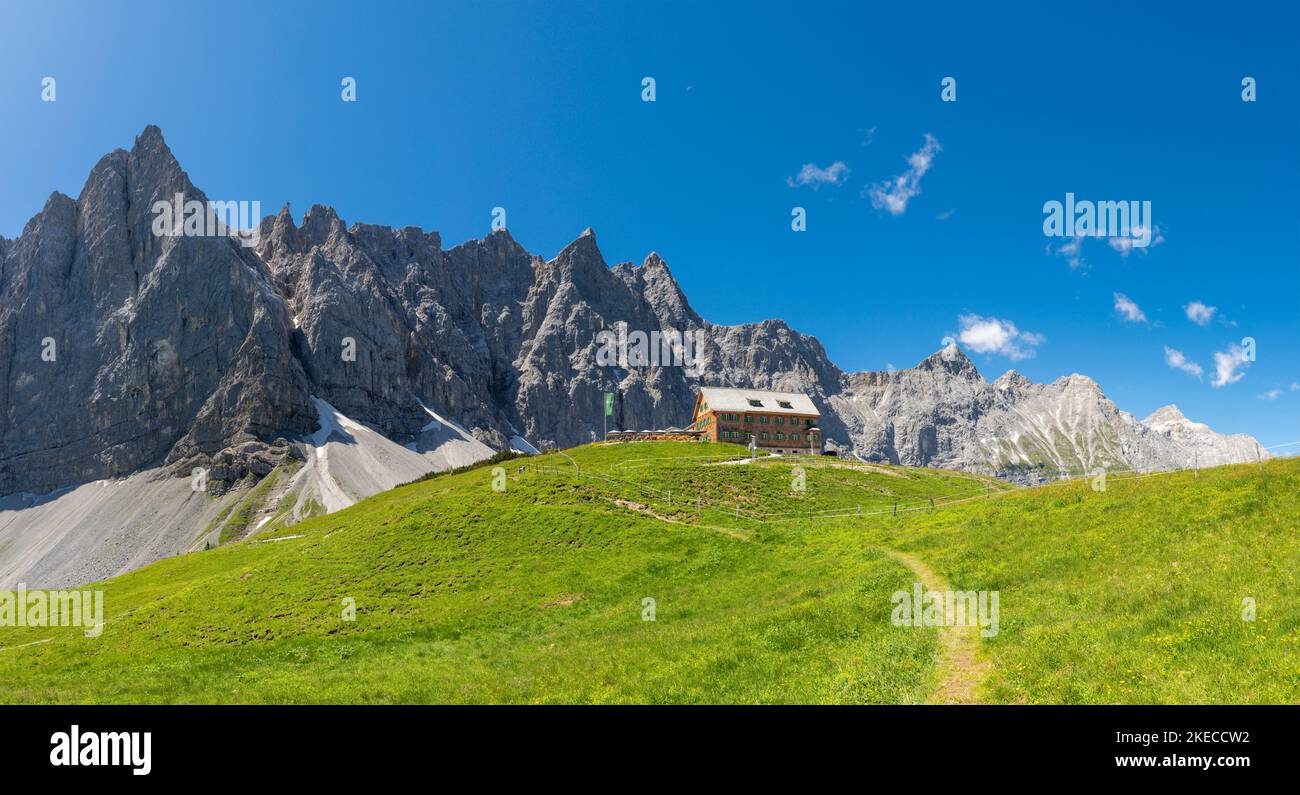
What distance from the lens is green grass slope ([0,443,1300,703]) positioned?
1567 cm

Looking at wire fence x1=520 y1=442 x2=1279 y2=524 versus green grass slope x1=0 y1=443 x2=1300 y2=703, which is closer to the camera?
green grass slope x1=0 y1=443 x2=1300 y2=703

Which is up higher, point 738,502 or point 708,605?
point 738,502

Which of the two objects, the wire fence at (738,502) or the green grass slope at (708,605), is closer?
the green grass slope at (708,605)

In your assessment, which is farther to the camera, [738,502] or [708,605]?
[738,502]

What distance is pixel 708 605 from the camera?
32094mm

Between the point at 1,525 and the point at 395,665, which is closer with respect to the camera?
the point at 395,665

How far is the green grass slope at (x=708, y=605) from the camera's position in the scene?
15.7 meters

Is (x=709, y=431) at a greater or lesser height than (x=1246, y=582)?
greater

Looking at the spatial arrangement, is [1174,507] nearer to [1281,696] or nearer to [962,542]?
[962,542]
